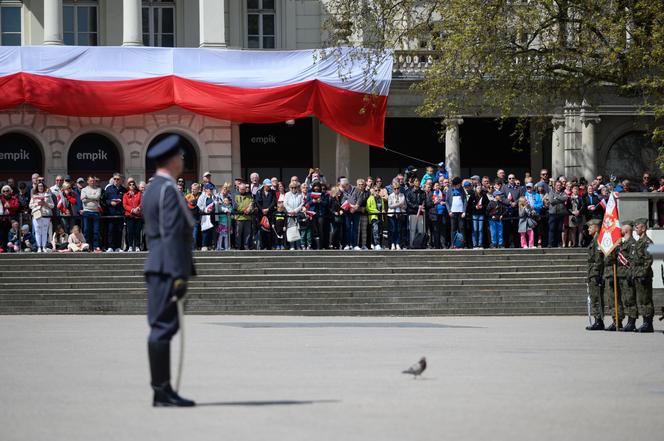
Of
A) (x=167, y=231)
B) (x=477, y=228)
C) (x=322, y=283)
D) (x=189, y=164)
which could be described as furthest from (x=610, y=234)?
(x=189, y=164)

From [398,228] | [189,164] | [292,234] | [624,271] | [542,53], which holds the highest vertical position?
[542,53]

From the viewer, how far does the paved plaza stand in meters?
9.84

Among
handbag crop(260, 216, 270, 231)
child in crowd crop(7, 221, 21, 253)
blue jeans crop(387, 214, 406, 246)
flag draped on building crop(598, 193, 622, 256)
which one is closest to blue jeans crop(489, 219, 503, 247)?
blue jeans crop(387, 214, 406, 246)

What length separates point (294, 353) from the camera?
16438mm

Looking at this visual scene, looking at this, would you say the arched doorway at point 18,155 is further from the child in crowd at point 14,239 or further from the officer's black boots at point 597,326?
the officer's black boots at point 597,326

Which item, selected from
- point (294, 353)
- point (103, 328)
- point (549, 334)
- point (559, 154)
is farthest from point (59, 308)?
point (559, 154)

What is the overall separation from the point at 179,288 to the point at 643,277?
1437cm

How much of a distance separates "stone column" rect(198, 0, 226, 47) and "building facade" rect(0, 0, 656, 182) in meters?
0.03

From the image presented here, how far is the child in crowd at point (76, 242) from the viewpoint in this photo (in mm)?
31391

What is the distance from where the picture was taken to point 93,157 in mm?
44250

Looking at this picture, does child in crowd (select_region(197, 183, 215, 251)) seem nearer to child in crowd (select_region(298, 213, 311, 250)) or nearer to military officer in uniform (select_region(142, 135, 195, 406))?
child in crowd (select_region(298, 213, 311, 250))

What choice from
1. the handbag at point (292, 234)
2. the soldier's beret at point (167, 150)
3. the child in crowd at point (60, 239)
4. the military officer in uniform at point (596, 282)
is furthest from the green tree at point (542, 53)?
the soldier's beret at point (167, 150)

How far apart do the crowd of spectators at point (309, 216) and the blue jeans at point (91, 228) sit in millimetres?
21

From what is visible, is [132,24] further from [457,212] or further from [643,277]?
[643,277]
